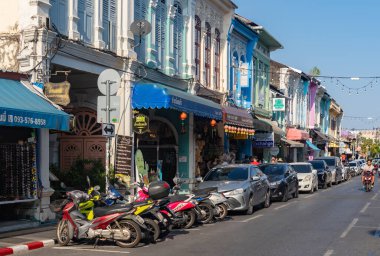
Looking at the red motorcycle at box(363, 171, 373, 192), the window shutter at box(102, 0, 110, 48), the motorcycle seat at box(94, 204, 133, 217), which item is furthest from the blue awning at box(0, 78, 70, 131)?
the red motorcycle at box(363, 171, 373, 192)

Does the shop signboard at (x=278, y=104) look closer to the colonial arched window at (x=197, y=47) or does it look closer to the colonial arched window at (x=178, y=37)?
the colonial arched window at (x=197, y=47)

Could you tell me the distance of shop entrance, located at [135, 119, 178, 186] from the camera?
24.3 metres

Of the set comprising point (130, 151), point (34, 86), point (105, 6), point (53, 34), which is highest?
point (105, 6)

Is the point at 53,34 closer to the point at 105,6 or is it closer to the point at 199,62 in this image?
the point at 105,6

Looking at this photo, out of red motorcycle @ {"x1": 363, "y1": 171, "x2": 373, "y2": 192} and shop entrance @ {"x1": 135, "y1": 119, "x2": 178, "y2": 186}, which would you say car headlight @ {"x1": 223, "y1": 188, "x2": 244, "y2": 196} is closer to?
shop entrance @ {"x1": 135, "y1": 119, "x2": 178, "y2": 186}

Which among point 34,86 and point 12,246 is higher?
point 34,86

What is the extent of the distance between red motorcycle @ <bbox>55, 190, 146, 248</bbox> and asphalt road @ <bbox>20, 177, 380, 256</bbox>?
24 cm

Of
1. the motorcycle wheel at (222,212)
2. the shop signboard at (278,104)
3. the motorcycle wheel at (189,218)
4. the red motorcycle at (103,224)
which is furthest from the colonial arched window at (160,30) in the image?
the shop signboard at (278,104)

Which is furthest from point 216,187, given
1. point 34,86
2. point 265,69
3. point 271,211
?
point 265,69

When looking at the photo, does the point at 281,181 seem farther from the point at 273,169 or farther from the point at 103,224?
the point at 103,224

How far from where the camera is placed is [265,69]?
3859cm

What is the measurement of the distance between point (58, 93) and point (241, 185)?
243 inches

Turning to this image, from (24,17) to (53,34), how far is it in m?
0.84

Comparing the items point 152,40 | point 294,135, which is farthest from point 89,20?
point 294,135
